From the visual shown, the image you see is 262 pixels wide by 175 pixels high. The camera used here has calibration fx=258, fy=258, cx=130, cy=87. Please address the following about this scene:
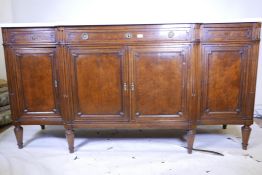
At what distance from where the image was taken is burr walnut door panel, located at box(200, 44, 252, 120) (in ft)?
5.63

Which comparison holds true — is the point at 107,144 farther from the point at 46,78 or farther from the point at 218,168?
the point at 218,168

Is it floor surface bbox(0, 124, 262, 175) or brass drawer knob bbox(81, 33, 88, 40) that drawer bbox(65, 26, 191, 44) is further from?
floor surface bbox(0, 124, 262, 175)

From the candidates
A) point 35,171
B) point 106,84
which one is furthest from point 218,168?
point 35,171

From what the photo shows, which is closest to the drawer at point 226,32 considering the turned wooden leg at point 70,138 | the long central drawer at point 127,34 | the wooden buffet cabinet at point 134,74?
the wooden buffet cabinet at point 134,74

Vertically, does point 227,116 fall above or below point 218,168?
above

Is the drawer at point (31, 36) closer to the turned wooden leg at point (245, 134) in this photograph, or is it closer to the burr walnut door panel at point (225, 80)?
the burr walnut door panel at point (225, 80)

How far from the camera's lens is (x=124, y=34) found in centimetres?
169

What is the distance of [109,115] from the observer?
5.98 feet

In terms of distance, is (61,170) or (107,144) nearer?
(61,170)

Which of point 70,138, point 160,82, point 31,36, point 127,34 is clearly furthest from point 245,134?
point 31,36

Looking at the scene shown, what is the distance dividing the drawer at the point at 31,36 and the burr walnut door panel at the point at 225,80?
1.03 meters

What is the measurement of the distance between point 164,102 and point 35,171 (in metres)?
0.95

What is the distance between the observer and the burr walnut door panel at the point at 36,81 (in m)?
1.78

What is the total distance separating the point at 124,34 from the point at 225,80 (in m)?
0.75
